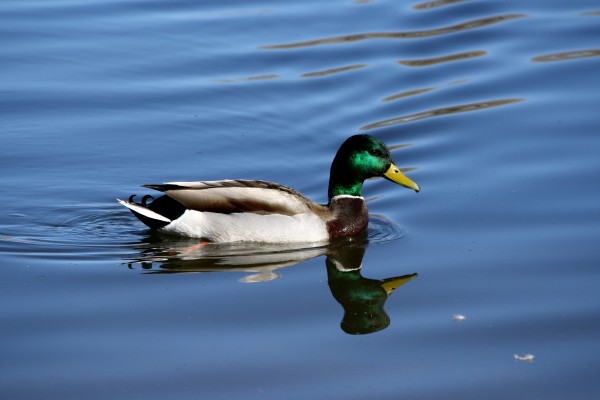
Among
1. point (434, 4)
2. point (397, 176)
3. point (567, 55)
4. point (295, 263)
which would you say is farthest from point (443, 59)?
point (295, 263)

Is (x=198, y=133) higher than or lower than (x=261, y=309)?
higher

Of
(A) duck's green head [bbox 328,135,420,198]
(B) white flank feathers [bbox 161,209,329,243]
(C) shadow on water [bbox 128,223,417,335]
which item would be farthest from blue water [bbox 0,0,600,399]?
(A) duck's green head [bbox 328,135,420,198]

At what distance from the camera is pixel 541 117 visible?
11852mm

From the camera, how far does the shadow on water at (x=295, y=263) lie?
315 inches

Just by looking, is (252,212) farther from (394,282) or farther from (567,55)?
(567,55)

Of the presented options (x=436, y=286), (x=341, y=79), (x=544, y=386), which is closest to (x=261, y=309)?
(x=436, y=286)

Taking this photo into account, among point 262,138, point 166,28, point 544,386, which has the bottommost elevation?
point 544,386

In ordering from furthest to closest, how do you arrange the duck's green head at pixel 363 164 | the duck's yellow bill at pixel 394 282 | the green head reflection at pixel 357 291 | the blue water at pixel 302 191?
the duck's green head at pixel 363 164, the duck's yellow bill at pixel 394 282, the green head reflection at pixel 357 291, the blue water at pixel 302 191

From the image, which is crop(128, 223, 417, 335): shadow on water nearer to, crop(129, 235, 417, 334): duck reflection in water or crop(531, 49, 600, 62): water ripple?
crop(129, 235, 417, 334): duck reflection in water

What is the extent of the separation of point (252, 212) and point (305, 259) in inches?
32.6

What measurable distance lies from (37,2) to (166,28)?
206 centimetres

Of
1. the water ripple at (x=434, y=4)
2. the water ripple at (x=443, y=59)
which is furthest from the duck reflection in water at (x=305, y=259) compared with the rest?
the water ripple at (x=434, y=4)

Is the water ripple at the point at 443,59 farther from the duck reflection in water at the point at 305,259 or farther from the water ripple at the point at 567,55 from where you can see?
the duck reflection in water at the point at 305,259

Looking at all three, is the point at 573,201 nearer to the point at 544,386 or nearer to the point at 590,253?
the point at 590,253
